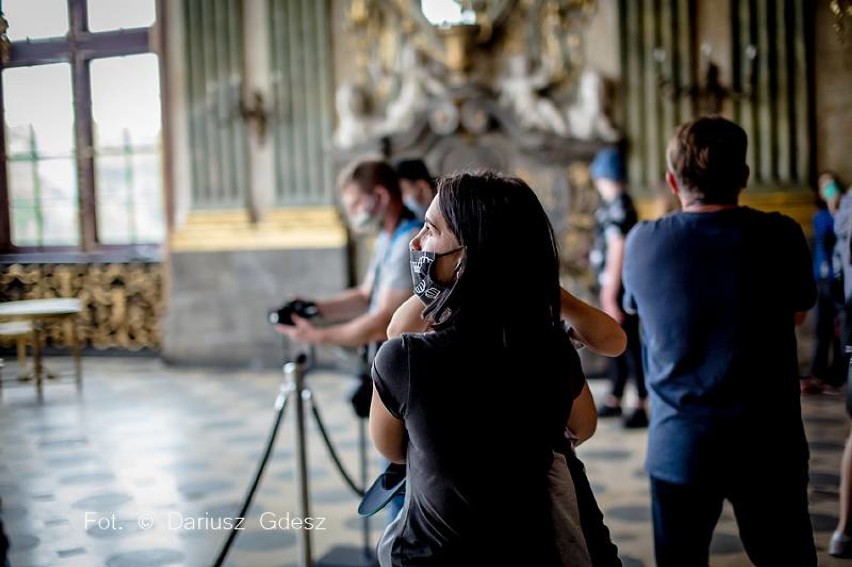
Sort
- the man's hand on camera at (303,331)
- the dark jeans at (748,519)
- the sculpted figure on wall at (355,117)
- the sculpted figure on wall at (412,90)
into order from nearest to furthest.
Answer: the dark jeans at (748,519), the man's hand on camera at (303,331), the sculpted figure on wall at (412,90), the sculpted figure on wall at (355,117)

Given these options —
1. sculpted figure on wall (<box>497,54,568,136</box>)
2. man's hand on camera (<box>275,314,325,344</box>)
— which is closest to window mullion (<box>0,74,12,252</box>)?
sculpted figure on wall (<box>497,54,568,136</box>)

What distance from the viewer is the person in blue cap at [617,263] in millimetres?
→ 5645

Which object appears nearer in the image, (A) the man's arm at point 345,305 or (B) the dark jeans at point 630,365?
(A) the man's arm at point 345,305

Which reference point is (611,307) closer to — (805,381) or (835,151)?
(805,381)

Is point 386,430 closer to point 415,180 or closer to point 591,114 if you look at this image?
point 415,180

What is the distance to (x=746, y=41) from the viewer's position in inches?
293

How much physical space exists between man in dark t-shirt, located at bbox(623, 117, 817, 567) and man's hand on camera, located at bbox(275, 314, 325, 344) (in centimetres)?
129

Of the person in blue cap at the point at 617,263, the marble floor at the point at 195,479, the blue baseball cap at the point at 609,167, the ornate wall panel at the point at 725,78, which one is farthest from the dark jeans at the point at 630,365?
the ornate wall panel at the point at 725,78

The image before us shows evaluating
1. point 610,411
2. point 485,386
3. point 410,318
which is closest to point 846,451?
point 410,318

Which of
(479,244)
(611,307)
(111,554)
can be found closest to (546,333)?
(479,244)

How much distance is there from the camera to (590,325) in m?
1.86

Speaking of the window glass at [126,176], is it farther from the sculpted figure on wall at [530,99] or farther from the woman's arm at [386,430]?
the woman's arm at [386,430]

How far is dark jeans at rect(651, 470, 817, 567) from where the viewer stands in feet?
7.30

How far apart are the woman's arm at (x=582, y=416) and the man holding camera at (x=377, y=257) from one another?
1.34 m
